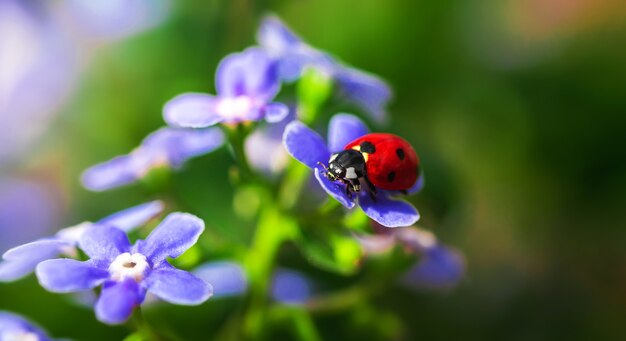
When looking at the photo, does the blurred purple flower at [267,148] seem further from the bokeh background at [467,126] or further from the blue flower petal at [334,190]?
the bokeh background at [467,126]

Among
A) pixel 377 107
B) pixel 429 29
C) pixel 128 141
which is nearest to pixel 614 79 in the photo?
pixel 429 29

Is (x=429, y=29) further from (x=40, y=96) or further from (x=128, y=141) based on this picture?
(x=40, y=96)

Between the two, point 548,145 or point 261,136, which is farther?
point 548,145

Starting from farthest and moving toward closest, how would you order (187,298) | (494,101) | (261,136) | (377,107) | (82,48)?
(82,48) → (494,101) → (261,136) → (377,107) → (187,298)

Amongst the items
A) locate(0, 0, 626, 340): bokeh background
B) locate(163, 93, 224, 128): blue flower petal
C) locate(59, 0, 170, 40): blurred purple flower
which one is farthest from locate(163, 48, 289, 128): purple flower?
locate(59, 0, 170, 40): blurred purple flower

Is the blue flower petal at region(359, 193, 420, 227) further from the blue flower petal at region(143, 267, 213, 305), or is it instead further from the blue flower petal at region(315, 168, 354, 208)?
the blue flower petal at region(143, 267, 213, 305)

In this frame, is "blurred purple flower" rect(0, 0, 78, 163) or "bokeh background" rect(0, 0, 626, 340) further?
"blurred purple flower" rect(0, 0, 78, 163)

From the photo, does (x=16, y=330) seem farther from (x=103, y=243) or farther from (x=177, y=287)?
(x=177, y=287)
